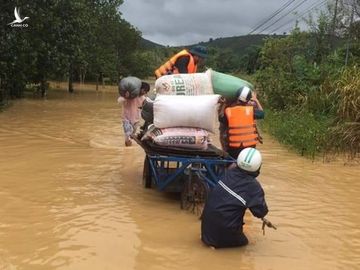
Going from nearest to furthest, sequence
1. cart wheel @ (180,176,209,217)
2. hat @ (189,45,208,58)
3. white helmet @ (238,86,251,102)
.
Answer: cart wheel @ (180,176,209,217) < white helmet @ (238,86,251,102) < hat @ (189,45,208,58)

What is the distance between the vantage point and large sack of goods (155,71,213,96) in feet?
25.1

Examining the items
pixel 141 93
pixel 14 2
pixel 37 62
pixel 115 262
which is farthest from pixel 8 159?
pixel 37 62

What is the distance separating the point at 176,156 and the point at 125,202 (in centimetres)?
111

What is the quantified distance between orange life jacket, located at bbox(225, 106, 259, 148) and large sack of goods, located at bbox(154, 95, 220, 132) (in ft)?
1.01

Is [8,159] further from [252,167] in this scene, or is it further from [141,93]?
[252,167]

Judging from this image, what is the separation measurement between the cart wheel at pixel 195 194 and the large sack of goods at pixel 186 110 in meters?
0.79

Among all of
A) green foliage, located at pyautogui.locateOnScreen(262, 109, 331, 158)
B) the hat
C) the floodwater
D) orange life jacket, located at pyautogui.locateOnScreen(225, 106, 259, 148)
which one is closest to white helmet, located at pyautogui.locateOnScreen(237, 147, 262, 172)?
the floodwater

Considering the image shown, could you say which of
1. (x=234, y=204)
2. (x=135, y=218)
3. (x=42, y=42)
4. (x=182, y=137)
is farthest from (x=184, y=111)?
(x=42, y=42)

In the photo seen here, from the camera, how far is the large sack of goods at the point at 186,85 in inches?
302

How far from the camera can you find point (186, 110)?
742cm

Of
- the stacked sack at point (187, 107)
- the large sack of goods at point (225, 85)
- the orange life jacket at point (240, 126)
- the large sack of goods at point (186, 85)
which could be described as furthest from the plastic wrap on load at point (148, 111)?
the orange life jacket at point (240, 126)

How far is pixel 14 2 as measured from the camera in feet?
64.3

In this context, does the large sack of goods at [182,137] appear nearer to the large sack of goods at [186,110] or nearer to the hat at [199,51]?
the large sack of goods at [186,110]

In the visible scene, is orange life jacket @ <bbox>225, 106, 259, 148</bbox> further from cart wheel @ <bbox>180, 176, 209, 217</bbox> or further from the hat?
the hat
